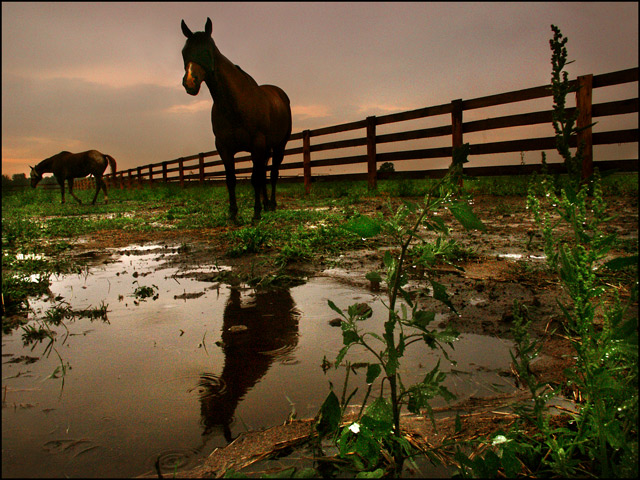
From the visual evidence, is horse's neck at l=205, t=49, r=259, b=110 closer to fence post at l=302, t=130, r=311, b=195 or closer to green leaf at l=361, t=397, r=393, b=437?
green leaf at l=361, t=397, r=393, b=437

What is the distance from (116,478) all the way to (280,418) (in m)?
0.42

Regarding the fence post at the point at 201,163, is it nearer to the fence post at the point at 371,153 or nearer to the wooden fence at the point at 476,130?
the wooden fence at the point at 476,130

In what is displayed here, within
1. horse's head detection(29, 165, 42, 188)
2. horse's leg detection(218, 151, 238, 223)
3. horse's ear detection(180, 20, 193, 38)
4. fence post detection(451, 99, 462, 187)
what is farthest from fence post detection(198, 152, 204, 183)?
horse's ear detection(180, 20, 193, 38)

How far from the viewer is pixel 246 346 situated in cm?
171

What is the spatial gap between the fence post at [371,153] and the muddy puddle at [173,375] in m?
9.11

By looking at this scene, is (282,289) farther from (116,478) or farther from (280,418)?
(116,478)

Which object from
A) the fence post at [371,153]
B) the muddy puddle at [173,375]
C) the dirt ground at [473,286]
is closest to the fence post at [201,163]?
the fence post at [371,153]

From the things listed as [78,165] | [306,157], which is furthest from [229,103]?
[78,165]

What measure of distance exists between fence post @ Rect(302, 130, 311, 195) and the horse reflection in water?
11.1 metres

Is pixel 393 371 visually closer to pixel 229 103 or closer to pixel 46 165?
pixel 229 103

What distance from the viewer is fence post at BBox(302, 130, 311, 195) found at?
44.1 feet

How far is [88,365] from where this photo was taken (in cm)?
149

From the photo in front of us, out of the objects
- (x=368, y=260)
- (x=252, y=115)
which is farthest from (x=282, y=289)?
(x=252, y=115)

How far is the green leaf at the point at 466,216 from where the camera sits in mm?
920
